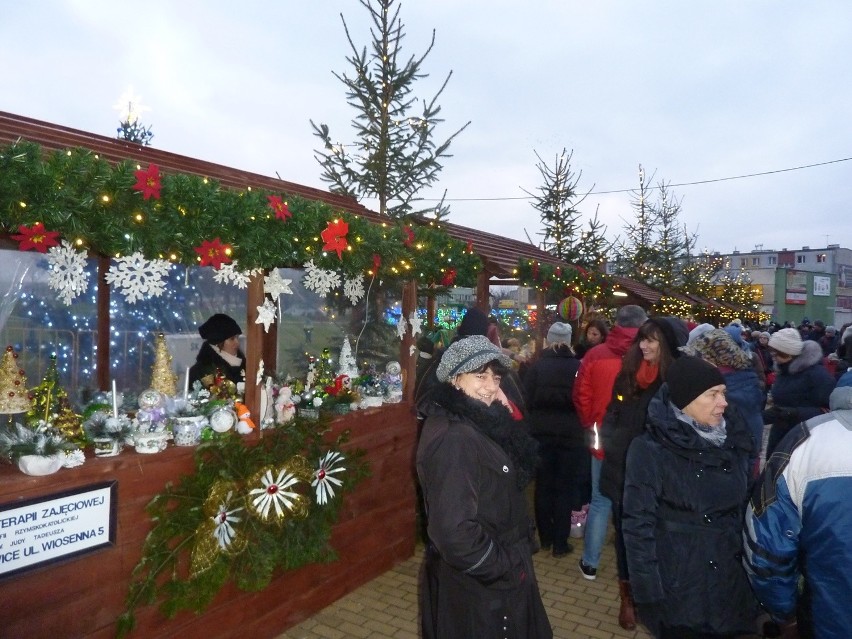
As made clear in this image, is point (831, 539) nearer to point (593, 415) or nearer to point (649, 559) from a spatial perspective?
point (649, 559)

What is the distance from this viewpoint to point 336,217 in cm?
403

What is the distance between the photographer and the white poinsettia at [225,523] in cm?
342

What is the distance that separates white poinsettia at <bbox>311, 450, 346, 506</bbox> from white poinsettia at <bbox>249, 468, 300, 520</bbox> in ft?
0.84

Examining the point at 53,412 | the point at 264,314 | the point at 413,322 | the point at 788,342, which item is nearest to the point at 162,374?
the point at 264,314

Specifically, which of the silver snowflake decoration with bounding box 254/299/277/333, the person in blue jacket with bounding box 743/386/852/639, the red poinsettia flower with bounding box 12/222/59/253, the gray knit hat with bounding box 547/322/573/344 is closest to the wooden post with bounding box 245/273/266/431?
the silver snowflake decoration with bounding box 254/299/277/333

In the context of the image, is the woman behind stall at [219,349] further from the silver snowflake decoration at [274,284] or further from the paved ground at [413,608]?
the paved ground at [413,608]

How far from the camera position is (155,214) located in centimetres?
301

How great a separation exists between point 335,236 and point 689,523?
2.63 metres

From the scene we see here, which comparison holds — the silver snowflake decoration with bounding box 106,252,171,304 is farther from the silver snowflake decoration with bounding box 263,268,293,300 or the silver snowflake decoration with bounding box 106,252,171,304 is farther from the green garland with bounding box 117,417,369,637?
the green garland with bounding box 117,417,369,637

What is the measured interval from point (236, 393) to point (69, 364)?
7.49 feet

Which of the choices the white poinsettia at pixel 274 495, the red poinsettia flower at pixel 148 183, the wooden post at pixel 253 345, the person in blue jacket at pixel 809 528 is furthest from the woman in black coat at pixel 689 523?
the red poinsettia flower at pixel 148 183

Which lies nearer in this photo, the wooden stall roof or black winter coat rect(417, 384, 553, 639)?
black winter coat rect(417, 384, 553, 639)

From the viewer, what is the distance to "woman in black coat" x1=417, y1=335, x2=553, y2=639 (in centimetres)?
220

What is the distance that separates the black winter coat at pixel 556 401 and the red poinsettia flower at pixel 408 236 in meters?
1.56
